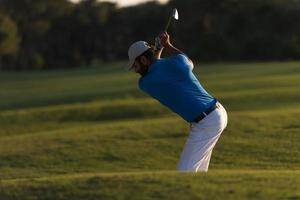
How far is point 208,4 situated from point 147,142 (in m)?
60.1

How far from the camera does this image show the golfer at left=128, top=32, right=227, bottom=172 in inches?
313

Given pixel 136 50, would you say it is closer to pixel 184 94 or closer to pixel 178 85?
pixel 178 85

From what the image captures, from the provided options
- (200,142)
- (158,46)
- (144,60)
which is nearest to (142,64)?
(144,60)

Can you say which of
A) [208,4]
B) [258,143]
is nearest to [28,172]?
[258,143]

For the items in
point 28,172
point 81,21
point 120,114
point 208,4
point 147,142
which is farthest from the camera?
point 81,21

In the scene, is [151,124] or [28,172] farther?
[151,124]

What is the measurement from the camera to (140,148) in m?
13.6

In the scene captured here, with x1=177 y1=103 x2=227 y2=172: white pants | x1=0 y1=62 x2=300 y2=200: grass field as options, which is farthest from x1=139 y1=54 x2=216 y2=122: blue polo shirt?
x1=0 y1=62 x2=300 y2=200: grass field

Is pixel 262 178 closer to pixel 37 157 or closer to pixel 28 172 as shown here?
pixel 28 172

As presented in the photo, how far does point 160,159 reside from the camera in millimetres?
12664

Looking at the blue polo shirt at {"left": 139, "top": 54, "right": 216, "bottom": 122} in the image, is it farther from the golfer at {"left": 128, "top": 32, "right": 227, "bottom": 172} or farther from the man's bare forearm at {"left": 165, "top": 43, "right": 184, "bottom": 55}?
the man's bare forearm at {"left": 165, "top": 43, "right": 184, "bottom": 55}

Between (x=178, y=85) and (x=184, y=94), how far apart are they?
113 millimetres

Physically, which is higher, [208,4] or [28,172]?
[28,172]

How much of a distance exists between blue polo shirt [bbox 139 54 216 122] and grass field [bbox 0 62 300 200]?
71 centimetres
